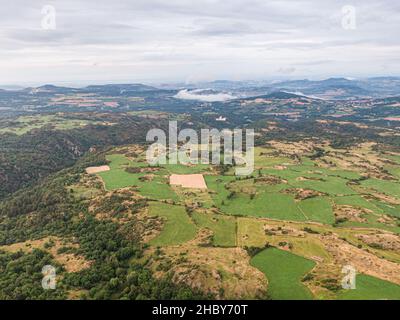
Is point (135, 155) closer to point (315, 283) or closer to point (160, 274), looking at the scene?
point (160, 274)

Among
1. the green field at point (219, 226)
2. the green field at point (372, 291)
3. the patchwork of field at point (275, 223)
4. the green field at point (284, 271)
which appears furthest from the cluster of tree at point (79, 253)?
the green field at point (372, 291)

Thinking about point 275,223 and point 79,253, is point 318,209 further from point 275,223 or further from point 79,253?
point 79,253

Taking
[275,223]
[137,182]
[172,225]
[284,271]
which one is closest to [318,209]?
[275,223]

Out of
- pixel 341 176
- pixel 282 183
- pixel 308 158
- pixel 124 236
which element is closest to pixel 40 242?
pixel 124 236

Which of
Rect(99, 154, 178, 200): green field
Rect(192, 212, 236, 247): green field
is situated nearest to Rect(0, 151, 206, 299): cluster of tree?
Rect(99, 154, 178, 200): green field

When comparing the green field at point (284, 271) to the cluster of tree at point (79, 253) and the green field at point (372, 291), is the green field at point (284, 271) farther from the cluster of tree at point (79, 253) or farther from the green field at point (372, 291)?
the cluster of tree at point (79, 253)

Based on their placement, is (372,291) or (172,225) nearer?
(372,291)
